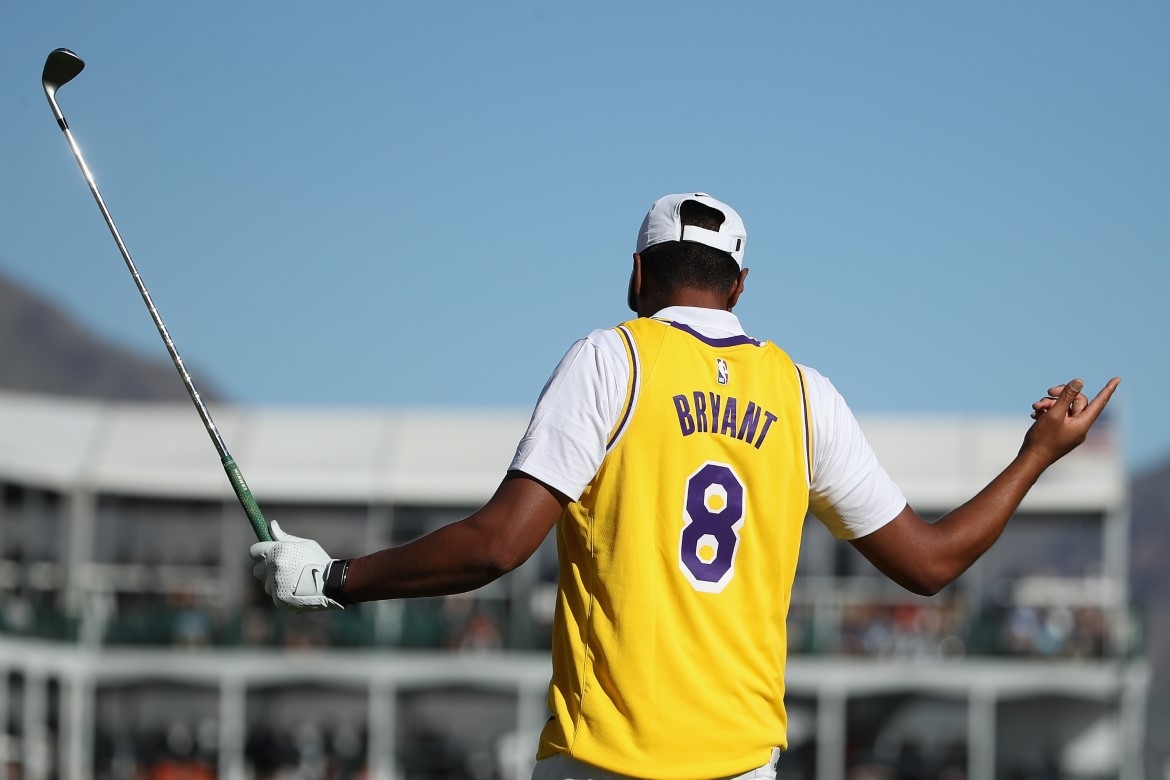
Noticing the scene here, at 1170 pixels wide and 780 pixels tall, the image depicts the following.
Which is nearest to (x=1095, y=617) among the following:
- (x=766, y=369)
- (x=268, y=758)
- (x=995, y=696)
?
(x=995, y=696)

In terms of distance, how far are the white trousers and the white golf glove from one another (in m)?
0.49

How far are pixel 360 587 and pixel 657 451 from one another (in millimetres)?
601

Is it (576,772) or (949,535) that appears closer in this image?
Answer: (576,772)

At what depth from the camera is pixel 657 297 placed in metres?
3.61

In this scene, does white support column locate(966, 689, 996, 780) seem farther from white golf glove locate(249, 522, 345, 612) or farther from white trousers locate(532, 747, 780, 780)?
white golf glove locate(249, 522, 345, 612)

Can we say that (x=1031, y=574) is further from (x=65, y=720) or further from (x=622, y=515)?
(x=622, y=515)

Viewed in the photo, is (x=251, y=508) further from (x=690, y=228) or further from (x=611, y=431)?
(x=690, y=228)

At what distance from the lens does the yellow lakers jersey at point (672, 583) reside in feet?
10.9

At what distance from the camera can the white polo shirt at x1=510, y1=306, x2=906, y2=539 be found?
3281 mm

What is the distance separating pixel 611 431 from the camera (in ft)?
11.0

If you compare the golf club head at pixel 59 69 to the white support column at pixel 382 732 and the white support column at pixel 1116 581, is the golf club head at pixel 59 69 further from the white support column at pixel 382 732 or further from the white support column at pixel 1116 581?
the white support column at pixel 1116 581

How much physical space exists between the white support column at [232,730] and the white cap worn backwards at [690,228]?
27945 millimetres

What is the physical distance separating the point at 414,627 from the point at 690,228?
28227 millimetres

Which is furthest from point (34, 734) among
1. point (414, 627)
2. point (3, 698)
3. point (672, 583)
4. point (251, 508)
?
point (672, 583)
